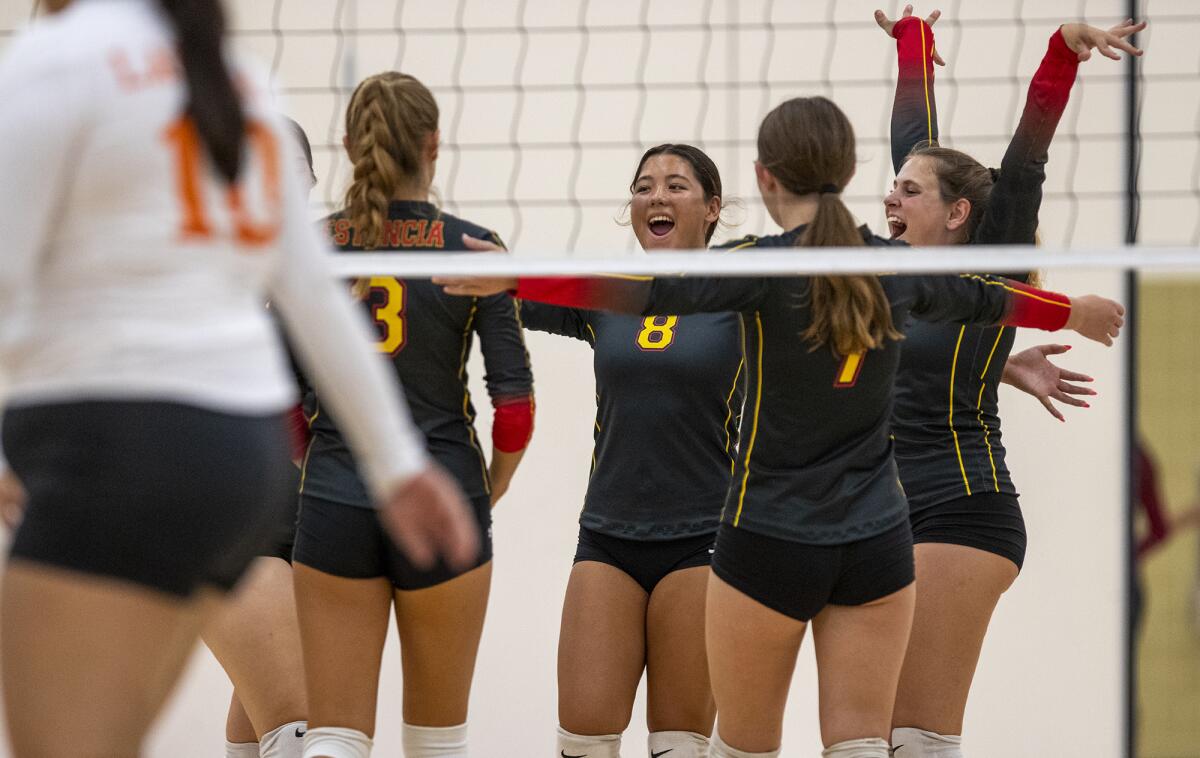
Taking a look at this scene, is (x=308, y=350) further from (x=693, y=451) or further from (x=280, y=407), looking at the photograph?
(x=693, y=451)

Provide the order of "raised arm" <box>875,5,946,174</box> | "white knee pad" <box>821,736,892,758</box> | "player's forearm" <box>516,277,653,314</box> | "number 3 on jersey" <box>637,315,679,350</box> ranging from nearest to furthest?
"player's forearm" <box>516,277,653,314</box> < "white knee pad" <box>821,736,892,758</box> < "number 3 on jersey" <box>637,315,679,350</box> < "raised arm" <box>875,5,946,174</box>

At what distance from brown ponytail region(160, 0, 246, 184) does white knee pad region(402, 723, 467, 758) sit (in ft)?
5.52

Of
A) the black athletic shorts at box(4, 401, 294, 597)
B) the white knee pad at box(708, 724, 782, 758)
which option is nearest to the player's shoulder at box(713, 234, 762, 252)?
the white knee pad at box(708, 724, 782, 758)

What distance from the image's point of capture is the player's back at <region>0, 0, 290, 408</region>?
122 cm

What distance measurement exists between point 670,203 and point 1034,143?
82cm

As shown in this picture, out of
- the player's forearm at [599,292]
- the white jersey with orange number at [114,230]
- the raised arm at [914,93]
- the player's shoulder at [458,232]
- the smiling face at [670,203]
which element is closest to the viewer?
the white jersey with orange number at [114,230]

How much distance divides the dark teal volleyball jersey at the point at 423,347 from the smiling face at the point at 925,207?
1.13 m

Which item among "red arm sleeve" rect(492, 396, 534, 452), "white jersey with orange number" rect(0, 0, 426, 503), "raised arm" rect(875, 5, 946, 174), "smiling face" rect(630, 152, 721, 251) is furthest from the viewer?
"raised arm" rect(875, 5, 946, 174)

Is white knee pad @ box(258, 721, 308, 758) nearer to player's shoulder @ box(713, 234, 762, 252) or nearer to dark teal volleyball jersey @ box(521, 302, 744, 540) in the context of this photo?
dark teal volleyball jersey @ box(521, 302, 744, 540)

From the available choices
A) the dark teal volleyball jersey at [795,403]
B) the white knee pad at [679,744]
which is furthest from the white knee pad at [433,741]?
the dark teal volleyball jersey at [795,403]

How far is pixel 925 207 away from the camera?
11.3 ft

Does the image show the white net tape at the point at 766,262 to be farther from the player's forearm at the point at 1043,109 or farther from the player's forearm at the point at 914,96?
the player's forearm at the point at 914,96

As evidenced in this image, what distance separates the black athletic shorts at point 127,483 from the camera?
1229mm

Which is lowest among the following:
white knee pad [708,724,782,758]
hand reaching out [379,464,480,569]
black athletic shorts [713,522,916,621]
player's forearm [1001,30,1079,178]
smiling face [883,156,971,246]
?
white knee pad [708,724,782,758]
